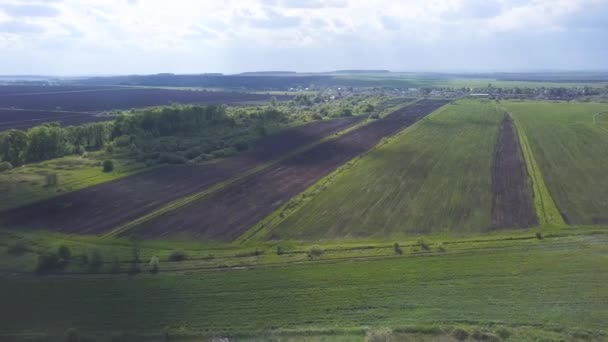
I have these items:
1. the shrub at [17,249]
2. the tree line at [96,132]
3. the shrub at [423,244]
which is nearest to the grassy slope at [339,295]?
the shrub at [423,244]

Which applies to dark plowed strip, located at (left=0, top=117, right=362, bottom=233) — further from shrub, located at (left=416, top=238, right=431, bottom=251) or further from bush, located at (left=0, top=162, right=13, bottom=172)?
shrub, located at (left=416, top=238, right=431, bottom=251)

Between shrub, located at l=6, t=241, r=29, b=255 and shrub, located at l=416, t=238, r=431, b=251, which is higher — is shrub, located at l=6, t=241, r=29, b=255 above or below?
below

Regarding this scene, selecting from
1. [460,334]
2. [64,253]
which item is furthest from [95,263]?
[460,334]

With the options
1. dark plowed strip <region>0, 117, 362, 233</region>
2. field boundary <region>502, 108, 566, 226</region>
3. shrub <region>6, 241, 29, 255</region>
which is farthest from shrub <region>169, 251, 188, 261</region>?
field boundary <region>502, 108, 566, 226</region>

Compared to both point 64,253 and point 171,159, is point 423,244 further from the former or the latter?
point 171,159

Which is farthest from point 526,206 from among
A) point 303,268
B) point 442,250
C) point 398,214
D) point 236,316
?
point 236,316

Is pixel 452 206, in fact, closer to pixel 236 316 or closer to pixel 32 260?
pixel 236 316
